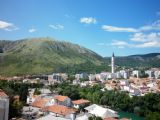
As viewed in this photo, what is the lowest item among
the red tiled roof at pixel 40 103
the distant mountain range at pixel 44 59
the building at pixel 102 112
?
the building at pixel 102 112

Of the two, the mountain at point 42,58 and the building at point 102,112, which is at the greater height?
the mountain at point 42,58

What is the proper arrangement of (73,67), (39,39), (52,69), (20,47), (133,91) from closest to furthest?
1. (133,91)
2. (52,69)
3. (73,67)
4. (20,47)
5. (39,39)

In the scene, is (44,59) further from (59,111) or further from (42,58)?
(59,111)

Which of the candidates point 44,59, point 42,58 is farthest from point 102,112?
point 42,58

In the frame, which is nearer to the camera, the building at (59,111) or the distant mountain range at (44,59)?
the building at (59,111)

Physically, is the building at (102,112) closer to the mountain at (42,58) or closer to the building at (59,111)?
the building at (59,111)

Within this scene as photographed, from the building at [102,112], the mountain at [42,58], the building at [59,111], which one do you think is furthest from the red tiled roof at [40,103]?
the mountain at [42,58]

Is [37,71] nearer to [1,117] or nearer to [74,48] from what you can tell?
[74,48]

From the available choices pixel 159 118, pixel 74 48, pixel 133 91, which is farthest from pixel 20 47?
pixel 159 118

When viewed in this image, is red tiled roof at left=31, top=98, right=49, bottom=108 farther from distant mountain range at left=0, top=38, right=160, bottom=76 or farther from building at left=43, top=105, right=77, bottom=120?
distant mountain range at left=0, top=38, right=160, bottom=76
